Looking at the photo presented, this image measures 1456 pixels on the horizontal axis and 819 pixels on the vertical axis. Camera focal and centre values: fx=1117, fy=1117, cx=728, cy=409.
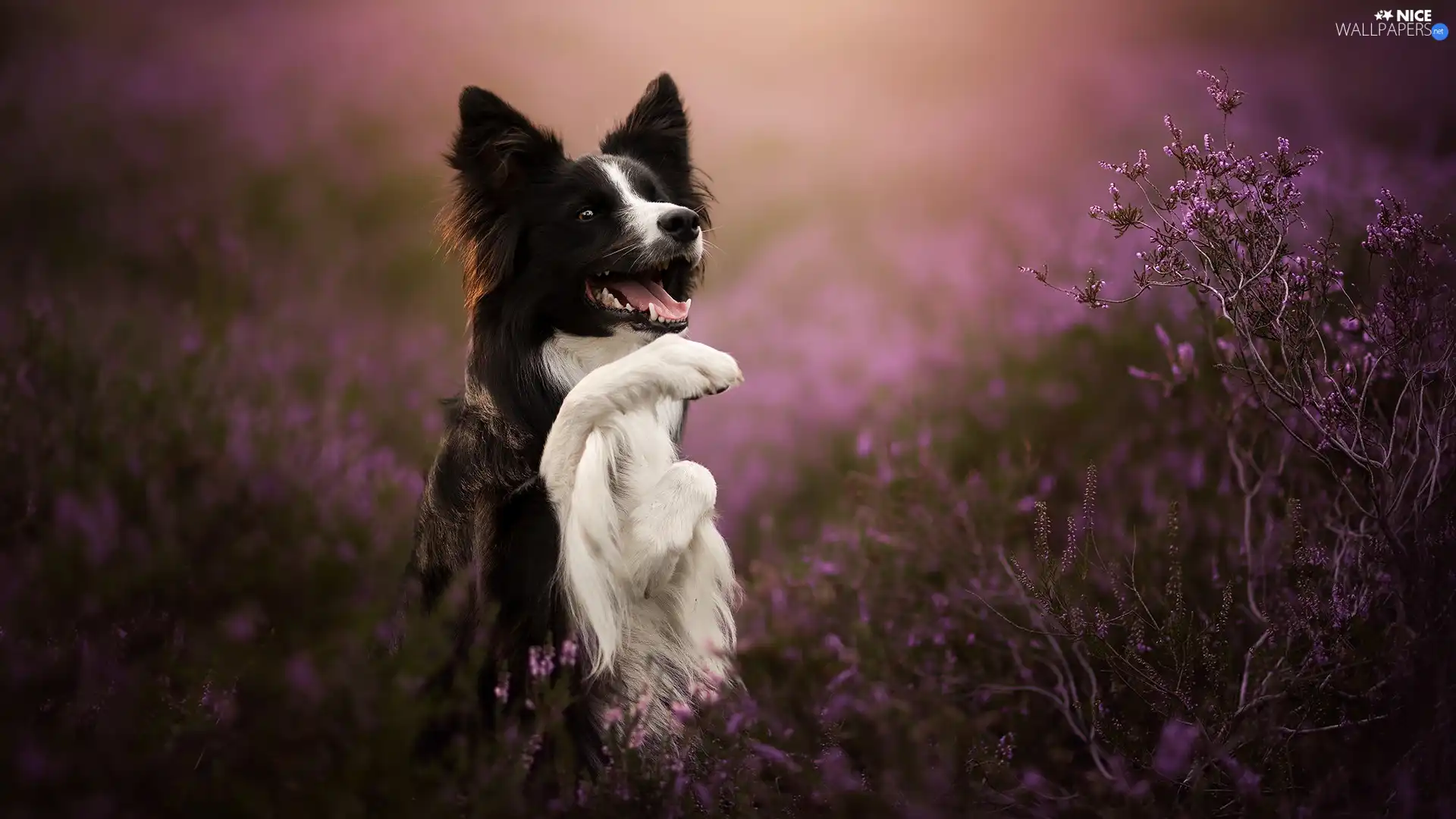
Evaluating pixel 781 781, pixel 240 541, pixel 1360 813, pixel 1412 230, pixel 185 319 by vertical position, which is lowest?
pixel 781 781

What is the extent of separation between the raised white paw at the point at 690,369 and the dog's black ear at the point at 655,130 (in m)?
1.03

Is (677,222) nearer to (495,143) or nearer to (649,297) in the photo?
(649,297)

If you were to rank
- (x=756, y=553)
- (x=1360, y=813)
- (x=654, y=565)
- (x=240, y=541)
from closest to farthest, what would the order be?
(x=1360, y=813) < (x=654, y=565) < (x=240, y=541) < (x=756, y=553)

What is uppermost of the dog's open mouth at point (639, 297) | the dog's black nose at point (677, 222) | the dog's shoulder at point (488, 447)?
the dog's black nose at point (677, 222)

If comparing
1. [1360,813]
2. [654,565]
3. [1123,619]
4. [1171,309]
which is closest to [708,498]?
[654,565]

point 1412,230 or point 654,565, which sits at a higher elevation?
point 1412,230

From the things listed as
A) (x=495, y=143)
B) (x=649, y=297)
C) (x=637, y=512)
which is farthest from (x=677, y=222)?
(x=637, y=512)

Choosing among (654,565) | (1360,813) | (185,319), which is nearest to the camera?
(1360,813)

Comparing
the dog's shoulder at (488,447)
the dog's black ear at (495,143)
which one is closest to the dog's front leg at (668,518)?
the dog's shoulder at (488,447)

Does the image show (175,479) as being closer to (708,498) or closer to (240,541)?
(240,541)

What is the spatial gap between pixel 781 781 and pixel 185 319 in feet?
10.7

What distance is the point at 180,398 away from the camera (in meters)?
4.44

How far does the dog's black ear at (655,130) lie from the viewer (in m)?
3.83

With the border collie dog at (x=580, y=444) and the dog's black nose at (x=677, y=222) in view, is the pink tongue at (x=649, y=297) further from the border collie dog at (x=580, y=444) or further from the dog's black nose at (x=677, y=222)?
the dog's black nose at (x=677, y=222)
